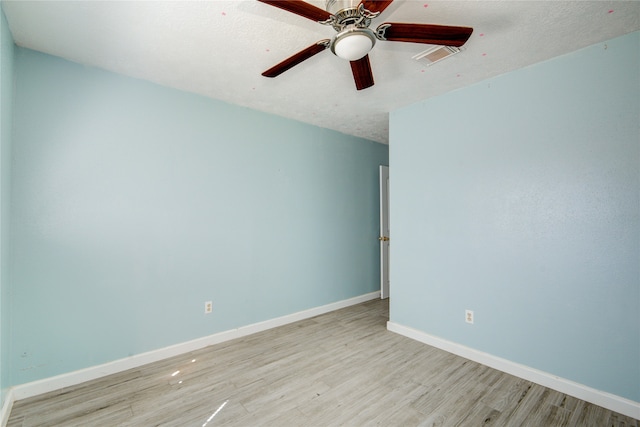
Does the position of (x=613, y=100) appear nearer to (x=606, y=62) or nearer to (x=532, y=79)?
(x=606, y=62)

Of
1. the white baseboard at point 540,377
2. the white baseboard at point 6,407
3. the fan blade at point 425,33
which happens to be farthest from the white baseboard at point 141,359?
the fan blade at point 425,33

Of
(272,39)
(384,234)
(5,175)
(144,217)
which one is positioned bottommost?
A: (384,234)

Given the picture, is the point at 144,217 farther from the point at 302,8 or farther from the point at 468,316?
the point at 468,316

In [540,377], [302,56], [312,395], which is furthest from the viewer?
[540,377]

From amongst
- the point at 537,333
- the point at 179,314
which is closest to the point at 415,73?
the point at 537,333

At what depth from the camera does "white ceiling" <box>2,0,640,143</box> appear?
1699 millimetres

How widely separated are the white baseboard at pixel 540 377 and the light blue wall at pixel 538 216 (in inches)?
1.8

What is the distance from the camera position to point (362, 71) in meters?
1.87

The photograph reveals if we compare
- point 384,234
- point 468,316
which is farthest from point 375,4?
point 384,234

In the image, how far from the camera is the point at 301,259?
3707 mm

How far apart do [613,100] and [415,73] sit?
1.35 meters

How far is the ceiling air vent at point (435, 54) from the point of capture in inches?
80.5

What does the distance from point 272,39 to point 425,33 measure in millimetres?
1031

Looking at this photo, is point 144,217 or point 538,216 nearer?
point 538,216
